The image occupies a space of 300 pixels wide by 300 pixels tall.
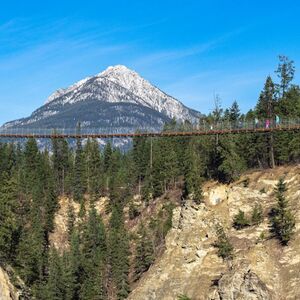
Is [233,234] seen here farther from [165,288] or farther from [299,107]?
[299,107]

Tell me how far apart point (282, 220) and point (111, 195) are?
52127 mm

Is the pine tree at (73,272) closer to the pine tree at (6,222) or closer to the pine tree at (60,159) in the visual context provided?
the pine tree at (6,222)

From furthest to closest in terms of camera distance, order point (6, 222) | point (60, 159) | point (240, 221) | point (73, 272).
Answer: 1. point (60, 159)
2. point (73, 272)
3. point (6, 222)
4. point (240, 221)

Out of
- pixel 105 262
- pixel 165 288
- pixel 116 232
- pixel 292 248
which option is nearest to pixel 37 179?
pixel 116 232

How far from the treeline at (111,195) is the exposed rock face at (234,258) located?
9.51 feet

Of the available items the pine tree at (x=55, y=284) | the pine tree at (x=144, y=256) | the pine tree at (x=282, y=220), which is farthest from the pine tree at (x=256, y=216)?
the pine tree at (x=55, y=284)

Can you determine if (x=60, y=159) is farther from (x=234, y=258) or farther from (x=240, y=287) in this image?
(x=240, y=287)

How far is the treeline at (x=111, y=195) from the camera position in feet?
251

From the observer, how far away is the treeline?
7638 centimetres

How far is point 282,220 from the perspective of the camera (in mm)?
66188

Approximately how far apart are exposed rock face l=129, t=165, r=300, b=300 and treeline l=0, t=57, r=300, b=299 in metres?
2.90

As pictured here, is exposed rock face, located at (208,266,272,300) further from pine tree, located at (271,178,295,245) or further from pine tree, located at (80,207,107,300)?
pine tree, located at (80,207,107,300)

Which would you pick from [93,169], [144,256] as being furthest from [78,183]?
[144,256]

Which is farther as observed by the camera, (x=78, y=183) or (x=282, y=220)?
(x=78, y=183)
